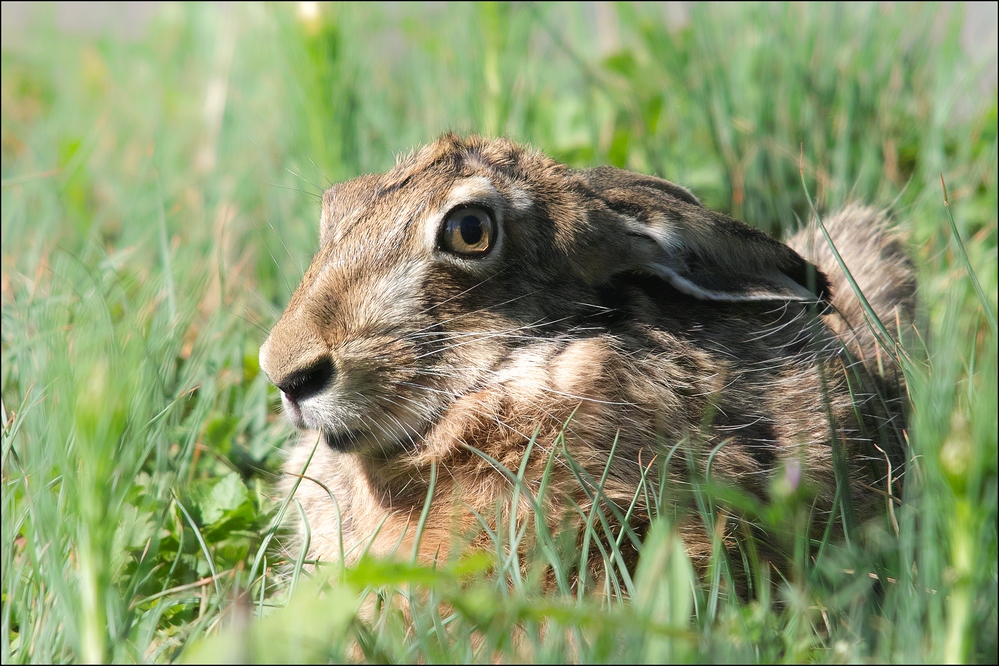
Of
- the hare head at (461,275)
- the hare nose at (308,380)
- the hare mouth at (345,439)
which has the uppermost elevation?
the hare head at (461,275)

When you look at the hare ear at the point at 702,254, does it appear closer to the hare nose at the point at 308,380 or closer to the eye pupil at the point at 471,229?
the eye pupil at the point at 471,229

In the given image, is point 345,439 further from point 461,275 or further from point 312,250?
point 312,250

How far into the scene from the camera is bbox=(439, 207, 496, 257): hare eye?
281 centimetres

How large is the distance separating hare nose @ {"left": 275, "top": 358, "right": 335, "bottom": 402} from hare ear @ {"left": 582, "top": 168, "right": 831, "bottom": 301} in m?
0.91

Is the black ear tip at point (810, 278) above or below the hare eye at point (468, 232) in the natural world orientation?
below

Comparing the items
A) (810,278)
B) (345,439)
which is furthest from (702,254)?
(345,439)

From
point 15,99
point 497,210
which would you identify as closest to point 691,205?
point 497,210

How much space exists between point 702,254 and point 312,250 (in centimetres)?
174

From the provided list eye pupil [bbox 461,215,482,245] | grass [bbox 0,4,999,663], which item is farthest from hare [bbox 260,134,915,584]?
grass [bbox 0,4,999,663]

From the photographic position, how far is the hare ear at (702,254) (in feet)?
9.57

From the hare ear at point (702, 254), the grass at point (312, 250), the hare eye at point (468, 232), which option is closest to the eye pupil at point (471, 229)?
the hare eye at point (468, 232)

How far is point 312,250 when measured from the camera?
13.3 feet

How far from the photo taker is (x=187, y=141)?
570 centimetres

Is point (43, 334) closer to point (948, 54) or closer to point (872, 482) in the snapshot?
point (872, 482)
